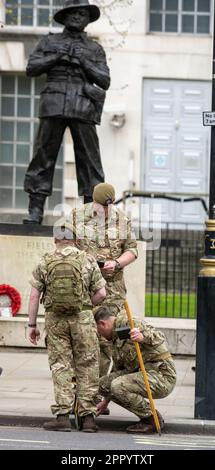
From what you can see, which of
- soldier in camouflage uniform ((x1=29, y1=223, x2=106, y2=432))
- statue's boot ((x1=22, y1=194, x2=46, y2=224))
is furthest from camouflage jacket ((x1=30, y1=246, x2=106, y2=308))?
statue's boot ((x1=22, y1=194, x2=46, y2=224))

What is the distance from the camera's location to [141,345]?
10586mm

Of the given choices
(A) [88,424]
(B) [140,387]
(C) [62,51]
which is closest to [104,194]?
(B) [140,387]

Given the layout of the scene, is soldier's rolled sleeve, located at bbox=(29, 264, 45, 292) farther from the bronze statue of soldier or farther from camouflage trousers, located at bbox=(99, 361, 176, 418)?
the bronze statue of soldier

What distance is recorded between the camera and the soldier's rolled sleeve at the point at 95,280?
10.7 metres

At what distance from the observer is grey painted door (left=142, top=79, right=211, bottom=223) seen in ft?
83.5

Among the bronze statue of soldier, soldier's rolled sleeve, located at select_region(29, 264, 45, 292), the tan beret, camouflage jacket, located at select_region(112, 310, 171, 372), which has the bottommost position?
camouflage jacket, located at select_region(112, 310, 171, 372)

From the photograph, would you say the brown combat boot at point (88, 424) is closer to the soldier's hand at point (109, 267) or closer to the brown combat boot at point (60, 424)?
the brown combat boot at point (60, 424)

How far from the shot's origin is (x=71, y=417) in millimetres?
11070

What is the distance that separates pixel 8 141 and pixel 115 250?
14.3m

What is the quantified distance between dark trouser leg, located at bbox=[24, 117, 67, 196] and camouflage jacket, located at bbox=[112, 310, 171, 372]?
486 cm

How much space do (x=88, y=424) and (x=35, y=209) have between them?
17.4 feet

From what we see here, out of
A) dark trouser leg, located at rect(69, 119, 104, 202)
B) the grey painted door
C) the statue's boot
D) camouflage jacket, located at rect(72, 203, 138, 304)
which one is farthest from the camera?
the grey painted door

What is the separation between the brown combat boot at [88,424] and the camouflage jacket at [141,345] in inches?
21.3
